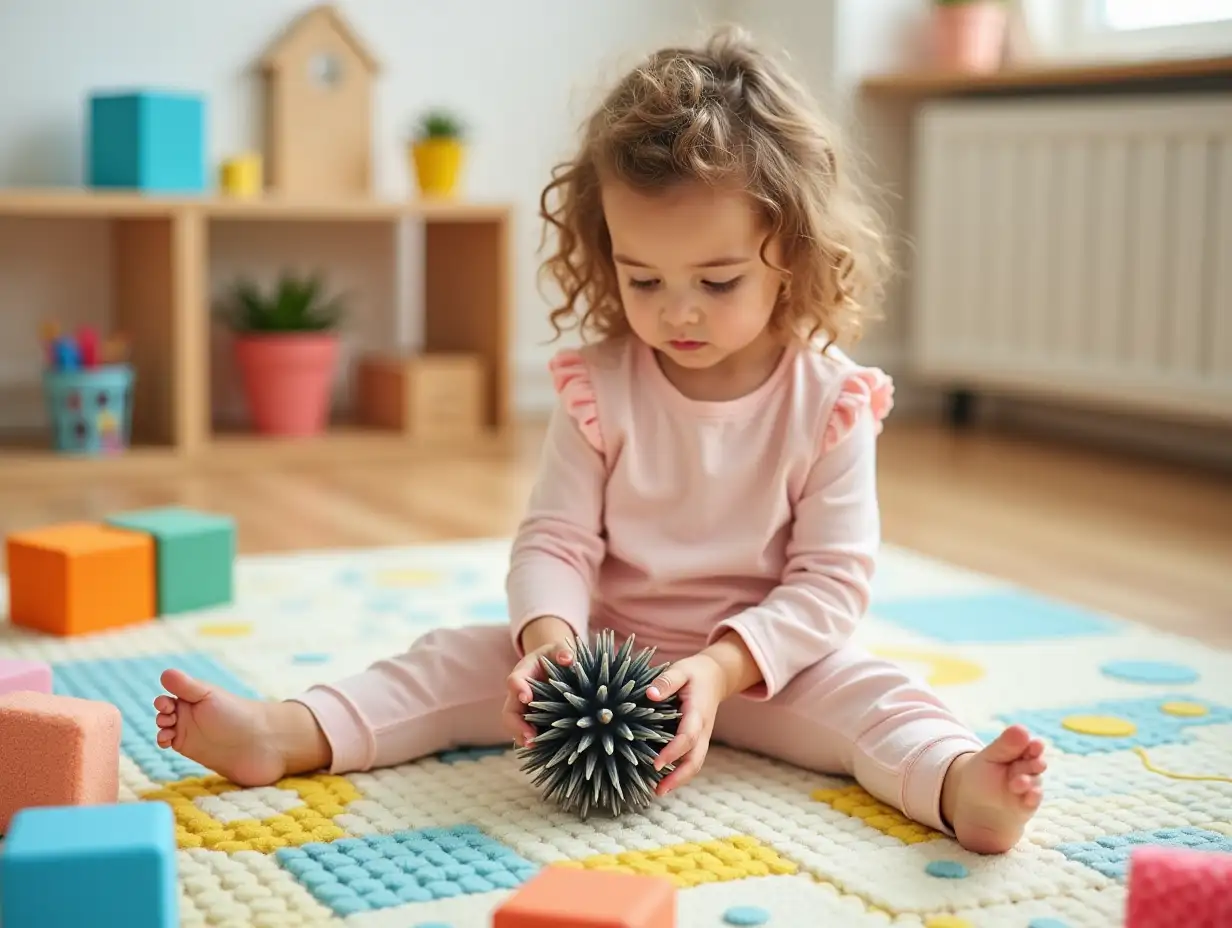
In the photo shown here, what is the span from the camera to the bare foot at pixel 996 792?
925mm

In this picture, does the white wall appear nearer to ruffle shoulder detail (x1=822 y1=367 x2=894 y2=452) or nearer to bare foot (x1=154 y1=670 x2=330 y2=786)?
ruffle shoulder detail (x1=822 y1=367 x2=894 y2=452)

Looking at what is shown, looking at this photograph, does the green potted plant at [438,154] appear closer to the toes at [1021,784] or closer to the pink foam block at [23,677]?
the pink foam block at [23,677]

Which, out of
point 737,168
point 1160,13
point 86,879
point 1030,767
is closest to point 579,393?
point 737,168

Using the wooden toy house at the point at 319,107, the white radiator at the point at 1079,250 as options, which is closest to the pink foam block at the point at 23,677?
the wooden toy house at the point at 319,107

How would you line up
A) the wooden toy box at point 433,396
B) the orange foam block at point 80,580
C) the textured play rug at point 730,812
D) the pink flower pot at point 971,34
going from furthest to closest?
the pink flower pot at point 971,34, the wooden toy box at point 433,396, the orange foam block at point 80,580, the textured play rug at point 730,812

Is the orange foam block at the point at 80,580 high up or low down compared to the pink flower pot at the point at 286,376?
down

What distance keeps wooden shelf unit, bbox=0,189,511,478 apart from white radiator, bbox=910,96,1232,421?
0.80 m

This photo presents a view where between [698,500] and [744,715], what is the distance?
15 cm

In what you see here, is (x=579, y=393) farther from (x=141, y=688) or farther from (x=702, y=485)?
(x=141, y=688)

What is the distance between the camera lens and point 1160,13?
8.75 ft

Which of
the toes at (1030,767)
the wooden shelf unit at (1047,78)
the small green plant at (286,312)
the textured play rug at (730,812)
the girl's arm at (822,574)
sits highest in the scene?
the wooden shelf unit at (1047,78)

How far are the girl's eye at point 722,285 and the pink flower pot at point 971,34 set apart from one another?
6.11ft

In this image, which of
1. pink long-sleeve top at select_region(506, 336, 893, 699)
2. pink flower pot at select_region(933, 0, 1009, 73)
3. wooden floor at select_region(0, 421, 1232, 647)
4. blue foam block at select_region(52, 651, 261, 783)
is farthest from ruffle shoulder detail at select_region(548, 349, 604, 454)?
pink flower pot at select_region(933, 0, 1009, 73)

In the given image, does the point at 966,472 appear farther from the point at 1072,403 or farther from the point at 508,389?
the point at 508,389
